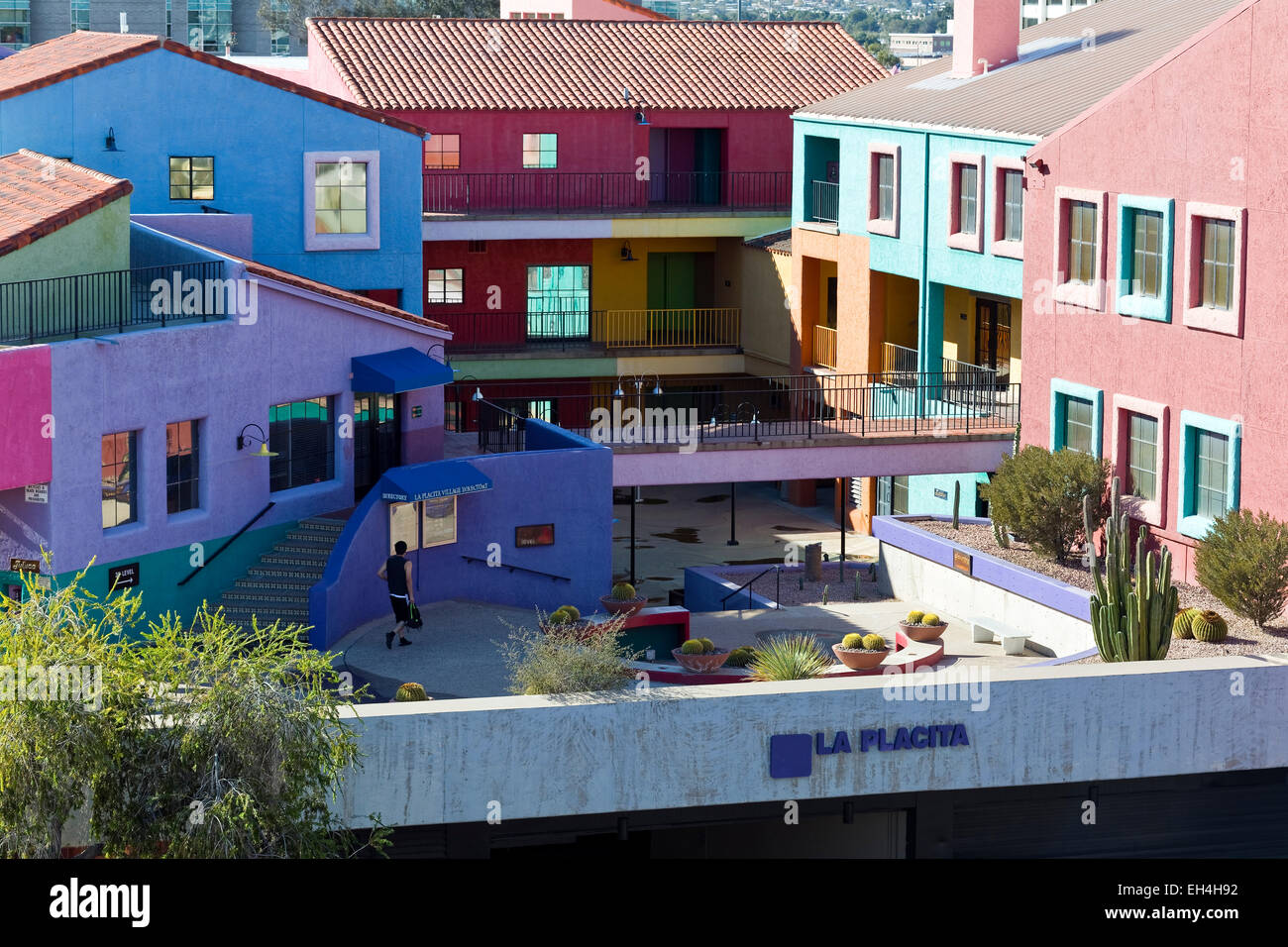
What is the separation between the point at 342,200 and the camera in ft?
124

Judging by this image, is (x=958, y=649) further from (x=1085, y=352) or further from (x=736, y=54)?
(x=736, y=54)

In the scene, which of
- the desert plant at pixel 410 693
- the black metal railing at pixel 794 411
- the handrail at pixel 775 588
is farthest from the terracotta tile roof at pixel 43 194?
the handrail at pixel 775 588

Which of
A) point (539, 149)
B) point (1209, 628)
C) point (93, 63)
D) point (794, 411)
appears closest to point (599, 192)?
point (539, 149)

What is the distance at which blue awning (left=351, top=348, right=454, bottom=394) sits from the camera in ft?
107

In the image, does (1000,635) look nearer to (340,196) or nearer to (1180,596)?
(1180,596)

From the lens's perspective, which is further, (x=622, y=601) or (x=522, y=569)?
(x=522, y=569)

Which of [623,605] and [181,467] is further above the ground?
[181,467]

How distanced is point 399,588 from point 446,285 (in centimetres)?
2062

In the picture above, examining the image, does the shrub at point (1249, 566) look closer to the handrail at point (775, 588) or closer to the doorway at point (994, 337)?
the handrail at point (775, 588)

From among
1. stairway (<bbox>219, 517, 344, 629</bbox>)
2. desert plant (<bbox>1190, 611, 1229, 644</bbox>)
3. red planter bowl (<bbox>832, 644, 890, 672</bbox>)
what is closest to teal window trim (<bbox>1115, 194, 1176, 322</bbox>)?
desert plant (<bbox>1190, 611, 1229, 644</bbox>)

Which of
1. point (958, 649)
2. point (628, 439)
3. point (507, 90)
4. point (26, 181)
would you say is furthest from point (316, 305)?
point (507, 90)

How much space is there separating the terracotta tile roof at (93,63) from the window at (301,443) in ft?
23.7

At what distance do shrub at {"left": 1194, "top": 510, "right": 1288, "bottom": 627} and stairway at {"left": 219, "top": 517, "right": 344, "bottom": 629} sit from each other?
13.6 metres

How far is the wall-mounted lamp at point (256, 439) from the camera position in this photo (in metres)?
30.5
